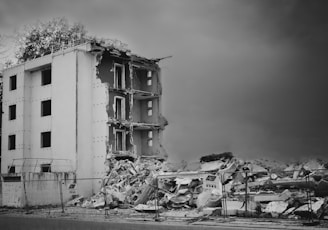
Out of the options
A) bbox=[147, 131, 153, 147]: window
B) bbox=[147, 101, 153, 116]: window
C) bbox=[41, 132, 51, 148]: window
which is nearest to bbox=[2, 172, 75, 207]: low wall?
bbox=[41, 132, 51, 148]: window

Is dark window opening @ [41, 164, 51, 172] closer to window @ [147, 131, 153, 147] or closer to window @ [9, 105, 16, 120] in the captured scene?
window @ [9, 105, 16, 120]

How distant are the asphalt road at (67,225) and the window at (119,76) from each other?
18314 mm

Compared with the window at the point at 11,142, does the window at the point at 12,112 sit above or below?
above

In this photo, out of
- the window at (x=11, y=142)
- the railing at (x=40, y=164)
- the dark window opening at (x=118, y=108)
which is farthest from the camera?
the window at (x=11, y=142)

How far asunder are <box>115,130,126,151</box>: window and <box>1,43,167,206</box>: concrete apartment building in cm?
4

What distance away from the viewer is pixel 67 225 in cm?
1848

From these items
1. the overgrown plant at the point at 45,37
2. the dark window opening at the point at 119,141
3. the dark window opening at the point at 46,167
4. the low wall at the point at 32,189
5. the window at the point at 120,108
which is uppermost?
the overgrown plant at the point at 45,37

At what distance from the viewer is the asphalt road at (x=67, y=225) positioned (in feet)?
51.9

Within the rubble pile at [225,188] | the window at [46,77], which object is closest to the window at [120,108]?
the rubble pile at [225,188]

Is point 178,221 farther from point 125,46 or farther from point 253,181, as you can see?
point 125,46

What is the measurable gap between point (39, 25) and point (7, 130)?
1478 centimetres

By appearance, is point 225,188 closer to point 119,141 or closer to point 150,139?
point 119,141

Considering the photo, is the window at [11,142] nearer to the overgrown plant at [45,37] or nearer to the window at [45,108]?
the window at [45,108]

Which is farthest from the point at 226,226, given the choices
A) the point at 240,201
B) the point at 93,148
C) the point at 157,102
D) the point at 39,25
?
the point at 39,25
